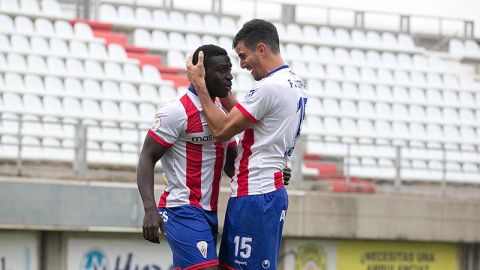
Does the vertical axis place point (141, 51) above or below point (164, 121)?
above

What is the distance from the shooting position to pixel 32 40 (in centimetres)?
1458

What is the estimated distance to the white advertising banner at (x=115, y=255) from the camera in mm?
11836

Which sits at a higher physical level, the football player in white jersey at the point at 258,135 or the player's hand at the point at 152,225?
the football player in white jersey at the point at 258,135

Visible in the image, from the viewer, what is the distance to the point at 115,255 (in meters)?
12.1

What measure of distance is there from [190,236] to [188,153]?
0.43m

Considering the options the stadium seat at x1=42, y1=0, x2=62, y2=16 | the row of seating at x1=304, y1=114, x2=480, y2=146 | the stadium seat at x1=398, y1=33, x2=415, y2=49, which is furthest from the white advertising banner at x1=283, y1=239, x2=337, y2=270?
the stadium seat at x1=398, y1=33, x2=415, y2=49

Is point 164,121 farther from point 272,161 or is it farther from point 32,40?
point 32,40

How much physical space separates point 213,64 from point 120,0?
1103 centimetres

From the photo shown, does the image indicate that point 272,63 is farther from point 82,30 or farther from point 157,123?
point 82,30

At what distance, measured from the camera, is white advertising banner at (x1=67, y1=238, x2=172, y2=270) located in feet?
38.8

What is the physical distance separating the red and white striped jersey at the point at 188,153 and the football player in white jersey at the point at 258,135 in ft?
0.48

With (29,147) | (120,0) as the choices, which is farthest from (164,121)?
(120,0)

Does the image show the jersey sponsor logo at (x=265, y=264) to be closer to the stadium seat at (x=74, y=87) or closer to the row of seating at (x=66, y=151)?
the row of seating at (x=66, y=151)

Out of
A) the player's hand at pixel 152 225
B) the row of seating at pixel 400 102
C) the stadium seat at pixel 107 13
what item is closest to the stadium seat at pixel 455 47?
the row of seating at pixel 400 102
